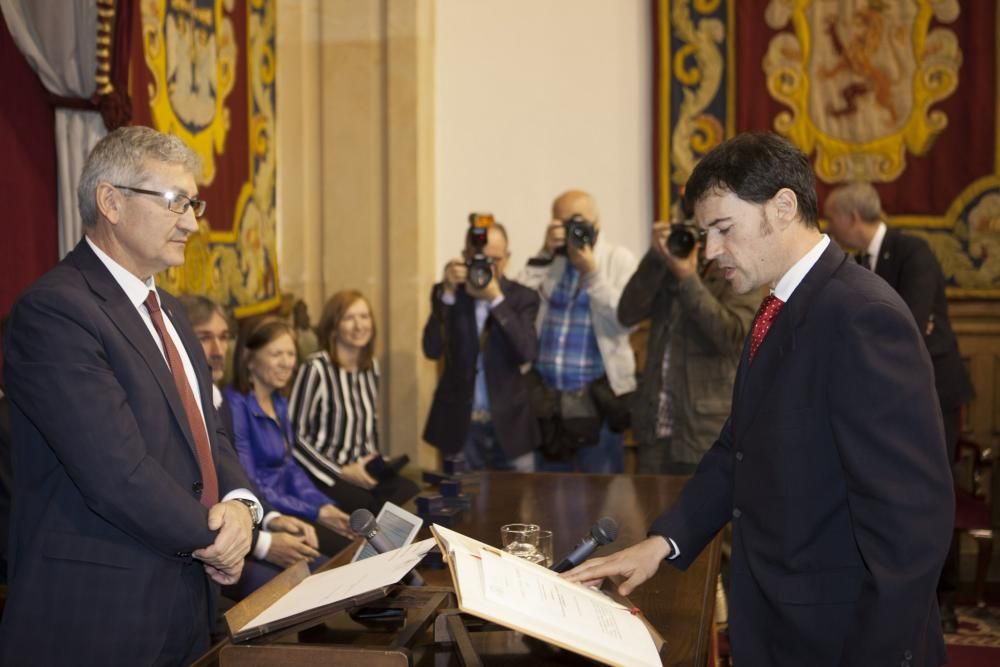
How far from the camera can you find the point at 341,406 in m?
4.10

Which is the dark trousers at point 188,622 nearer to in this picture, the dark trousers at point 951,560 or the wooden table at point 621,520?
the wooden table at point 621,520

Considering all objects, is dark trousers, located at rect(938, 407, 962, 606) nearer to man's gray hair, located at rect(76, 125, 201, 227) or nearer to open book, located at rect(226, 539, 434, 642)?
open book, located at rect(226, 539, 434, 642)

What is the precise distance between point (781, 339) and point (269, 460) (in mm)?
2211

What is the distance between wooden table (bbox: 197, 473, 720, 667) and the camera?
1.83m

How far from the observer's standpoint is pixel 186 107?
4133 mm

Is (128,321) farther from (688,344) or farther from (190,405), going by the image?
(688,344)

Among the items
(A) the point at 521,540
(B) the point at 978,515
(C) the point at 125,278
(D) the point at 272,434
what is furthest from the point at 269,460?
(B) the point at 978,515

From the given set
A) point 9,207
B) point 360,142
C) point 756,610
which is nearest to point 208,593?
point 756,610

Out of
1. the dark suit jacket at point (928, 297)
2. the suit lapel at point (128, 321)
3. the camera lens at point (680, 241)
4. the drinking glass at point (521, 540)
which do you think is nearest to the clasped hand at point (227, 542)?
the suit lapel at point (128, 321)

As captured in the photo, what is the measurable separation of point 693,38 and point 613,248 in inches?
60.1

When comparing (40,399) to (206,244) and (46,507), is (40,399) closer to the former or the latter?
(46,507)

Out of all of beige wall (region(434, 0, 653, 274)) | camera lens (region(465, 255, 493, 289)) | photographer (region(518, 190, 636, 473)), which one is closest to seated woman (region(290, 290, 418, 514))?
camera lens (region(465, 255, 493, 289))

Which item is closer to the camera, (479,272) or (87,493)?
(87,493)

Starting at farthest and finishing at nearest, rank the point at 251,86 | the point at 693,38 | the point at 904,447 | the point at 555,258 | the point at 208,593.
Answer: the point at 693,38, the point at 251,86, the point at 555,258, the point at 208,593, the point at 904,447
